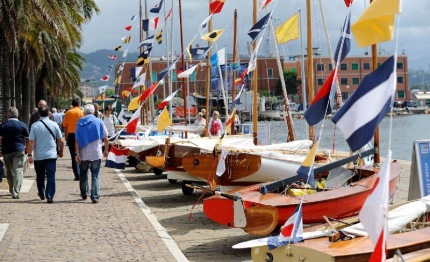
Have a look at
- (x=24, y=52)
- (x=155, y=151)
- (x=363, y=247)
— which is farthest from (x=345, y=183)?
(x=24, y=52)

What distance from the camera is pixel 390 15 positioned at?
20.1 ft

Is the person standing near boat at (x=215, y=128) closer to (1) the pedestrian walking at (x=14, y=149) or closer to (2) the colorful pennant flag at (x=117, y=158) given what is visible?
(2) the colorful pennant flag at (x=117, y=158)

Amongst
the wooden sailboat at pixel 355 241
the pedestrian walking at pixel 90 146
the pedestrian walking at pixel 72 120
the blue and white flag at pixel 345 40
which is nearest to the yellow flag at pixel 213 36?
the pedestrian walking at pixel 72 120

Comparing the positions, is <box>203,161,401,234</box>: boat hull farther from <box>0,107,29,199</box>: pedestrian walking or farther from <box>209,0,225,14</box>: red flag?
<box>209,0,225,14</box>: red flag

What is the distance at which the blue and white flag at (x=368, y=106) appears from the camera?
19.6ft

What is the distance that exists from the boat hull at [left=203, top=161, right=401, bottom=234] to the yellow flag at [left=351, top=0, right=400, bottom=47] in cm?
439

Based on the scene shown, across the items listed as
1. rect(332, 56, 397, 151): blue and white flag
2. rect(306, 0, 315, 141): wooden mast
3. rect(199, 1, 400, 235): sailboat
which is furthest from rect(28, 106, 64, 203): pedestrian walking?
rect(332, 56, 397, 151): blue and white flag

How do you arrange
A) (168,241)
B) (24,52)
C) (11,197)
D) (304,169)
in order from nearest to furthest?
(304,169)
(168,241)
(11,197)
(24,52)

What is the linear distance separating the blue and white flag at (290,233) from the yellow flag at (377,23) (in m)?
2.14

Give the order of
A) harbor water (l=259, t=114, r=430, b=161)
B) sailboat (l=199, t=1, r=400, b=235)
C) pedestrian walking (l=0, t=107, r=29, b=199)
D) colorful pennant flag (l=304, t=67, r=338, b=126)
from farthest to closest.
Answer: harbor water (l=259, t=114, r=430, b=161), pedestrian walking (l=0, t=107, r=29, b=199), sailboat (l=199, t=1, r=400, b=235), colorful pennant flag (l=304, t=67, r=338, b=126)

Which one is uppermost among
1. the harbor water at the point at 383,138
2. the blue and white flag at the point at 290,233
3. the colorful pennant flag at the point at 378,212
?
the colorful pennant flag at the point at 378,212

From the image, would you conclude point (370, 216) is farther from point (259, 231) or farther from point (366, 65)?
point (366, 65)

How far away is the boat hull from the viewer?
410 inches

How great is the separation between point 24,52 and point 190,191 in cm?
2109
